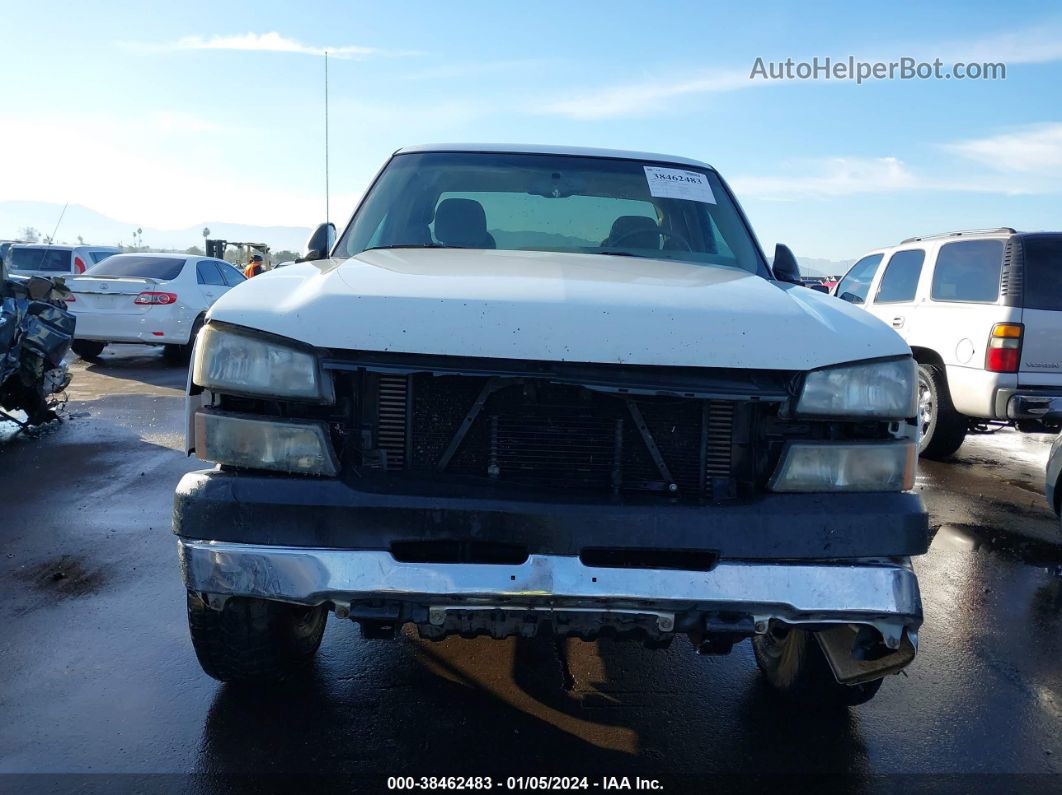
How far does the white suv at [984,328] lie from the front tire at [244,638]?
18.4ft

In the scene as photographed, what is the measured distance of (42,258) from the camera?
54.6 feet

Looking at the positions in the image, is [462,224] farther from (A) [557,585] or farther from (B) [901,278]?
(B) [901,278]

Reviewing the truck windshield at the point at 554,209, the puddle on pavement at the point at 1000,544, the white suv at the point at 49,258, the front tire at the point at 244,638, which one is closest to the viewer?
the front tire at the point at 244,638

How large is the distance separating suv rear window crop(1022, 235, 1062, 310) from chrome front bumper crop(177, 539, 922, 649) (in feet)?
17.2

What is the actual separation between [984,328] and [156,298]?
32.9ft

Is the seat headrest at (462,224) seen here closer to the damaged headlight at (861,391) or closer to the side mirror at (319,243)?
the side mirror at (319,243)

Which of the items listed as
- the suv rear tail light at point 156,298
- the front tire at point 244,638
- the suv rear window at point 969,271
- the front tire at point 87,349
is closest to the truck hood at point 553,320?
Result: the front tire at point 244,638

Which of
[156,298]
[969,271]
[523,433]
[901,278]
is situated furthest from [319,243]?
[156,298]

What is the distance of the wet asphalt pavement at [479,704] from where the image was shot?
99.3 inches

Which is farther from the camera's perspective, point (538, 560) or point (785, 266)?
point (785, 266)

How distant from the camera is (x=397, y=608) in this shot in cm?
208

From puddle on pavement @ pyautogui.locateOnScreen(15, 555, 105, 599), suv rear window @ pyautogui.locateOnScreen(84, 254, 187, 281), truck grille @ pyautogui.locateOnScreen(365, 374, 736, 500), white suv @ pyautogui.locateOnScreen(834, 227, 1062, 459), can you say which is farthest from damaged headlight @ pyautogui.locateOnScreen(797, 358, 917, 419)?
suv rear window @ pyautogui.locateOnScreen(84, 254, 187, 281)

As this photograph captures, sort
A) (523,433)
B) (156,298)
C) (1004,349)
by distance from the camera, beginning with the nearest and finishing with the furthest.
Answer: (523,433)
(1004,349)
(156,298)

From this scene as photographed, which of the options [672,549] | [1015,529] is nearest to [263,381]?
[672,549]
